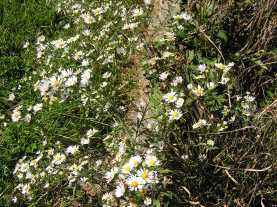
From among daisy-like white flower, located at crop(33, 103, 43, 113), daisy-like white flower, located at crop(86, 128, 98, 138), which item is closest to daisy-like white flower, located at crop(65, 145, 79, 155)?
daisy-like white flower, located at crop(86, 128, 98, 138)

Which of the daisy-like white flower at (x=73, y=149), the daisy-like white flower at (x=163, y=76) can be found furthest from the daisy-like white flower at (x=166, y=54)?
the daisy-like white flower at (x=73, y=149)

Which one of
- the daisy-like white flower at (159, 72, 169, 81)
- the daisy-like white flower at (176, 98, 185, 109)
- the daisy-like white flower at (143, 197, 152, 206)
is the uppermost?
the daisy-like white flower at (159, 72, 169, 81)

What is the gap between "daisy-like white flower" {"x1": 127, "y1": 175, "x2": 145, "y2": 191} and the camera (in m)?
2.70

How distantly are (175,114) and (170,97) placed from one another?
0.35ft

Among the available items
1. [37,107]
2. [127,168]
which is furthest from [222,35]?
[37,107]

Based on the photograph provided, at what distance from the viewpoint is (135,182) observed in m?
2.73

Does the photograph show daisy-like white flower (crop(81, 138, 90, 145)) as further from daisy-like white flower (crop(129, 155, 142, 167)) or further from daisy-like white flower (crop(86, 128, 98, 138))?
daisy-like white flower (crop(129, 155, 142, 167))

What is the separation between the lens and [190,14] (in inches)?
158

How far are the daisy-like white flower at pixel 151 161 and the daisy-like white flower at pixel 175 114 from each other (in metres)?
0.24

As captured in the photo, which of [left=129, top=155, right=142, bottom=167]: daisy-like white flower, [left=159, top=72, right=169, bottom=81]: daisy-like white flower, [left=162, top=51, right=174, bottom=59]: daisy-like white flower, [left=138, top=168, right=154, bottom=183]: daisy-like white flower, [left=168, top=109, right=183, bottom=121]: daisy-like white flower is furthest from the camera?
[left=162, top=51, right=174, bottom=59]: daisy-like white flower

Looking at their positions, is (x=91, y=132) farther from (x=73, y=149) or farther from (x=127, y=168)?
(x=127, y=168)

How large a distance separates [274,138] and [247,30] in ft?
3.70

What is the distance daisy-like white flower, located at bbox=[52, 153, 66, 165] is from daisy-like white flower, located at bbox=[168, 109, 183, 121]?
3.21 ft

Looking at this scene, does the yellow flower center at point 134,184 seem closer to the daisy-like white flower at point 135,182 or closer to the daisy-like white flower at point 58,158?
the daisy-like white flower at point 135,182
